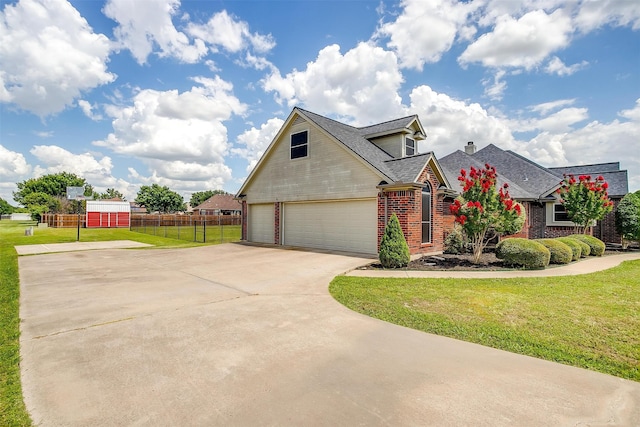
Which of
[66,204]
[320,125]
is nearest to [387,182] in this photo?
[320,125]

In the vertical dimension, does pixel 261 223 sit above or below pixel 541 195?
below

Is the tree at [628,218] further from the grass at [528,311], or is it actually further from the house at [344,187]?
the grass at [528,311]

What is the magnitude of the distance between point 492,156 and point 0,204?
489 feet

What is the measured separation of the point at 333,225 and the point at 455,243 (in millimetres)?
5191

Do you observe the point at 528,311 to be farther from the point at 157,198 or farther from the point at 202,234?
the point at 157,198

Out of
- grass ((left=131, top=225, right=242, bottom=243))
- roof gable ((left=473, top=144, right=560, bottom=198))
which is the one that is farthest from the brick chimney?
grass ((left=131, top=225, right=242, bottom=243))

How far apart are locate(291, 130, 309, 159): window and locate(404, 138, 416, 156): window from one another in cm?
513

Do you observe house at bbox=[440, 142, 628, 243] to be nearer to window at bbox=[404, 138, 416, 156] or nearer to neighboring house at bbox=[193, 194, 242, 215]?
window at bbox=[404, 138, 416, 156]

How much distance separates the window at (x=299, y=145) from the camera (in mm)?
14938

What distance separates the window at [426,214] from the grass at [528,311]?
17.9ft

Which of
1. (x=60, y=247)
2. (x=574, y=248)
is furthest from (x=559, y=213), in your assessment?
(x=60, y=247)

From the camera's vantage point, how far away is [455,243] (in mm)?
12727

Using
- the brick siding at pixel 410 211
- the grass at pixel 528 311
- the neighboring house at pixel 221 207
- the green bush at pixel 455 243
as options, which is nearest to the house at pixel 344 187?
the brick siding at pixel 410 211

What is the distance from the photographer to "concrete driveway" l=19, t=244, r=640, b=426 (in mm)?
2559
